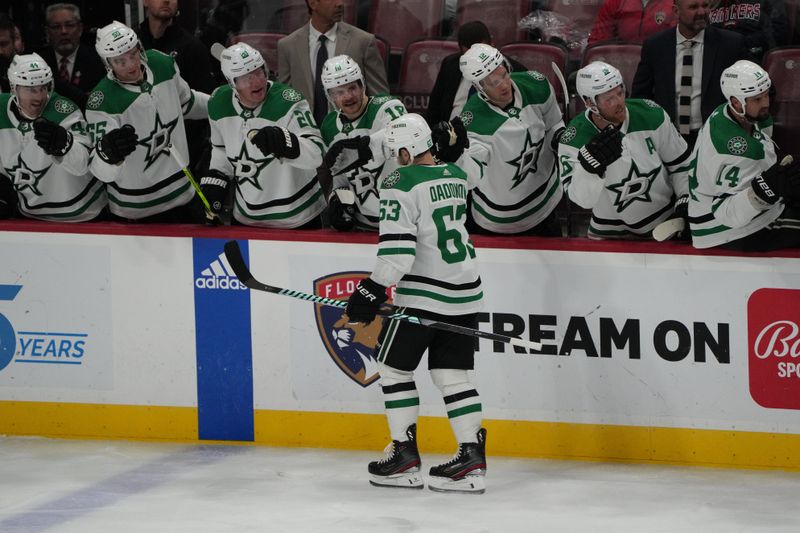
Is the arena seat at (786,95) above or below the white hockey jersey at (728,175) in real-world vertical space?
above

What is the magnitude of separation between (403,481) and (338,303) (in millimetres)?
696

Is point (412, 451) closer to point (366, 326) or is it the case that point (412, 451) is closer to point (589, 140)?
point (366, 326)

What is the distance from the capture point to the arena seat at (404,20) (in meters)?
6.91

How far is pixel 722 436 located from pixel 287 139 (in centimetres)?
200

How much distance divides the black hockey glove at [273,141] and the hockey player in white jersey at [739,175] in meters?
1.55

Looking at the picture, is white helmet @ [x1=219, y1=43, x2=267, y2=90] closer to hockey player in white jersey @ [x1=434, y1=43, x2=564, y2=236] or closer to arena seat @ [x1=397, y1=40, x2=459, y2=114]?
hockey player in white jersey @ [x1=434, y1=43, x2=564, y2=236]

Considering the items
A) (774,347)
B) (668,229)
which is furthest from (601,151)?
(774,347)

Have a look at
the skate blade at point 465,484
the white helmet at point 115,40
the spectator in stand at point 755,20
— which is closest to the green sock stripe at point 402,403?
the skate blade at point 465,484

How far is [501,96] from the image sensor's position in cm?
522

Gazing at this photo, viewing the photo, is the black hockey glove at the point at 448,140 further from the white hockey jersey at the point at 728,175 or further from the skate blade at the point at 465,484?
the skate blade at the point at 465,484

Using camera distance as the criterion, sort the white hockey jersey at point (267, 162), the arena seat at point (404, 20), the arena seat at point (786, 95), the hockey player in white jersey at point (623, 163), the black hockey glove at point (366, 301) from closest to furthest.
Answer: the black hockey glove at point (366, 301)
the hockey player in white jersey at point (623, 163)
the white hockey jersey at point (267, 162)
the arena seat at point (786, 95)
the arena seat at point (404, 20)

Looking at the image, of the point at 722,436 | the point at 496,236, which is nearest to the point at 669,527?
the point at 722,436

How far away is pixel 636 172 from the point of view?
508cm

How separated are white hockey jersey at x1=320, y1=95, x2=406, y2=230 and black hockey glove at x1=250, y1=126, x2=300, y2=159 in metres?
0.32
